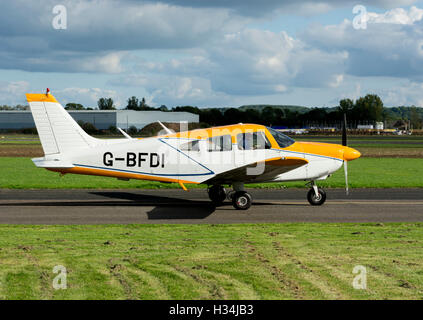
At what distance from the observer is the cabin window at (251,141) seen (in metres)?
15.7

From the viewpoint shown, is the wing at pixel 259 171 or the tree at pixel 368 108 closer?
the wing at pixel 259 171

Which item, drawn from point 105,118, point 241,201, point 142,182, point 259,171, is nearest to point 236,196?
point 241,201

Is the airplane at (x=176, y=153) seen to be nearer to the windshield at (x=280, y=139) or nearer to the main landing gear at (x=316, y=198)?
the windshield at (x=280, y=139)

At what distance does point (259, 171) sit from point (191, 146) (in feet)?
7.61

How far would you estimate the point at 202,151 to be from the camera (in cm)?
1580

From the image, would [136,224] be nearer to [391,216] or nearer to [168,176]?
[168,176]

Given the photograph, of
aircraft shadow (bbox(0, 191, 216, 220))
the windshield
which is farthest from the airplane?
aircraft shadow (bbox(0, 191, 216, 220))

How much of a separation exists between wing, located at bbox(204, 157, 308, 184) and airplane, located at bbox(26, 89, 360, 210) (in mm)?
31

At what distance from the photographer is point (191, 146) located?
15.9m

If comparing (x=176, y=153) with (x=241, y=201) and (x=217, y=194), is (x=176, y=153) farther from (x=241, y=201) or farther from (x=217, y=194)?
(x=241, y=201)

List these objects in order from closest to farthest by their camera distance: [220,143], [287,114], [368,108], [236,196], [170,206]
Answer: [220,143] → [236,196] → [170,206] → [287,114] → [368,108]

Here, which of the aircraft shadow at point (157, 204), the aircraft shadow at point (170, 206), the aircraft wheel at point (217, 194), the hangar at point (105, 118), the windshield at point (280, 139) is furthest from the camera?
the hangar at point (105, 118)

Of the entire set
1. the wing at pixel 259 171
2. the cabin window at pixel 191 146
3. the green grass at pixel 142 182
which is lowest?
the green grass at pixel 142 182

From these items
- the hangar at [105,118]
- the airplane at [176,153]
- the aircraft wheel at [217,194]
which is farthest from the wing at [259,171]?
the hangar at [105,118]
